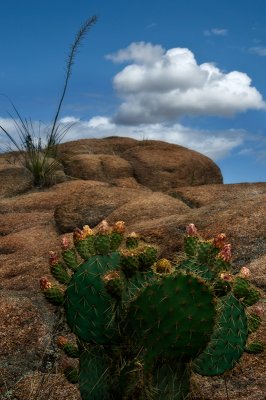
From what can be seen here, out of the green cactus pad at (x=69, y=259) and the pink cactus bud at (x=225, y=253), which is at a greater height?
the pink cactus bud at (x=225, y=253)

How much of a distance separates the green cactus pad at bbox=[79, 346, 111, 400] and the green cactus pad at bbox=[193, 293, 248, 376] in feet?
1.76

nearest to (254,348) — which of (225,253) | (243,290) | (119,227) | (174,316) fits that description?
(243,290)

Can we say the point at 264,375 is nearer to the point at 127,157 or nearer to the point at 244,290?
the point at 244,290

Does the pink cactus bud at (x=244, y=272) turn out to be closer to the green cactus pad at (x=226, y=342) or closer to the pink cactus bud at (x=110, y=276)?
the green cactus pad at (x=226, y=342)

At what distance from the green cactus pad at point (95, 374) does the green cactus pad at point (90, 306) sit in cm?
15

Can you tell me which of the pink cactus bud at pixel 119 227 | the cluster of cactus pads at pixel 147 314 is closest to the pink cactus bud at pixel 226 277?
the cluster of cactus pads at pixel 147 314

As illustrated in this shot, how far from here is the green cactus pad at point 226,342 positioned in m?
3.79

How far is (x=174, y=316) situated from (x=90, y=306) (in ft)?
1.74

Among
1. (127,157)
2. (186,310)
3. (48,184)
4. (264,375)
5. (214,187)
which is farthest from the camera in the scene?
(127,157)

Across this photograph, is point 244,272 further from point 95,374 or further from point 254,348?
point 95,374

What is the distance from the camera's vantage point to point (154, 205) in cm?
967

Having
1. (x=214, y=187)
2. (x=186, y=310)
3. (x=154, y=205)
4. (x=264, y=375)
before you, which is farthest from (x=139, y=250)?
(x=214, y=187)

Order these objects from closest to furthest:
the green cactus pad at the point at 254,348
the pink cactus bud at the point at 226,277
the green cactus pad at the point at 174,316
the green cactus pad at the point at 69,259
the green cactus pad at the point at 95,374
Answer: the green cactus pad at the point at 174,316, the pink cactus bud at the point at 226,277, the green cactus pad at the point at 95,374, the green cactus pad at the point at 69,259, the green cactus pad at the point at 254,348

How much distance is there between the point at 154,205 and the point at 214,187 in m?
2.73
